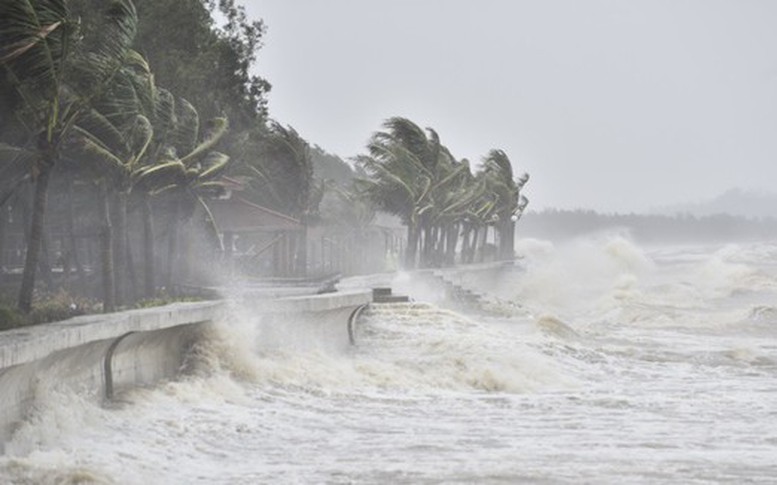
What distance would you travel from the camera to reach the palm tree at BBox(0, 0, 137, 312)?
19.2 metres

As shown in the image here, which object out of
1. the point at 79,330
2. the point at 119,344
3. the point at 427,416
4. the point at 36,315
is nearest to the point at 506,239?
the point at 427,416

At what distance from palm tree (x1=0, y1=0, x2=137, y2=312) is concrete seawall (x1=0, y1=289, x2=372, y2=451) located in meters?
2.21

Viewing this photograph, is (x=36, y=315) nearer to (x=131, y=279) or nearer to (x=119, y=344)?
(x=119, y=344)

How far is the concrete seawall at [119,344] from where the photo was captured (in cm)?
1428

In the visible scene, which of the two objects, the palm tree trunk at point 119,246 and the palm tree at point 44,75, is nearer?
the palm tree at point 44,75

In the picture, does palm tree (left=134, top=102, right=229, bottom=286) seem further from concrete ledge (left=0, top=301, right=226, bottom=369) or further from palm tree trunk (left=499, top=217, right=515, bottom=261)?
palm tree trunk (left=499, top=217, right=515, bottom=261)

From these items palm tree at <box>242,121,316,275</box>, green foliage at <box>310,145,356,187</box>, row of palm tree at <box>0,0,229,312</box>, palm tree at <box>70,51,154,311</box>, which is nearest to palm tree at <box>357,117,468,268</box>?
palm tree at <box>242,121,316,275</box>

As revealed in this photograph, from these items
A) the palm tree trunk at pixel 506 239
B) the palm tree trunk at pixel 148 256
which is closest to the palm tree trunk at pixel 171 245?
the palm tree trunk at pixel 148 256

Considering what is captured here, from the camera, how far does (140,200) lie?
32688 millimetres

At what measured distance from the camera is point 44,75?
20312 millimetres

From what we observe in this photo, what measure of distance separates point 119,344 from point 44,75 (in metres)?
4.69

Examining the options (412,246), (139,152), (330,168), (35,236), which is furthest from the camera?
(330,168)

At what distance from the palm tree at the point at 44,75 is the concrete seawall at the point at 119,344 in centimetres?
221

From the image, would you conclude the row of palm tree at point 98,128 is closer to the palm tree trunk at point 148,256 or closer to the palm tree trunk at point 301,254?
the palm tree trunk at point 148,256
